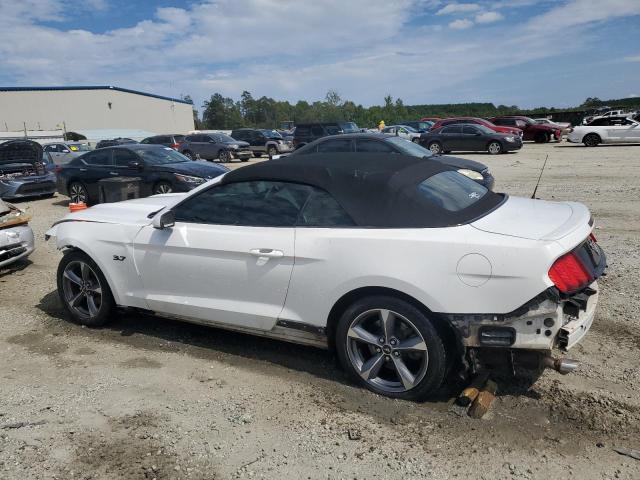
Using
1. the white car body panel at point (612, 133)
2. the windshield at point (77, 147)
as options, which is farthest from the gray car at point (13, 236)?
the white car body panel at point (612, 133)

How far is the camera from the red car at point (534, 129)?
3019 cm

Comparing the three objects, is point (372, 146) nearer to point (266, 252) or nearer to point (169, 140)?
point (266, 252)

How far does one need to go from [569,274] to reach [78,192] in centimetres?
1279

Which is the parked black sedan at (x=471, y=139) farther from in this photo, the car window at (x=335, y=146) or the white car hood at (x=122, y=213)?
the white car hood at (x=122, y=213)

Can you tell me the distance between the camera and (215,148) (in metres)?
26.0

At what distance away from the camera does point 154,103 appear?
250ft

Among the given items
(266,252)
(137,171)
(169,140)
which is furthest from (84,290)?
(169,140)

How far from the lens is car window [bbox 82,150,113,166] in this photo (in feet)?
42.2

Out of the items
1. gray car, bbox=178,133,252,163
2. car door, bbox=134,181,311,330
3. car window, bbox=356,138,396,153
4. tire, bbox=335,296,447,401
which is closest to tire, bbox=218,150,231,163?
gray car, bbox=178,133,252,163

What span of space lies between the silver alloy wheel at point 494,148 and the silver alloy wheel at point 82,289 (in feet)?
71.7

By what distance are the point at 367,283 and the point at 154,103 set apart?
79.9 metres

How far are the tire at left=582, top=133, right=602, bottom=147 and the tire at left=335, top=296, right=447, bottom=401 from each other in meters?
26.0

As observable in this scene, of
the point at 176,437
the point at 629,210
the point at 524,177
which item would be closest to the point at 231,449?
the point at 176,437

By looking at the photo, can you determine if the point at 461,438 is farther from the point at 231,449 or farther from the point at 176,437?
the point at 176,437
